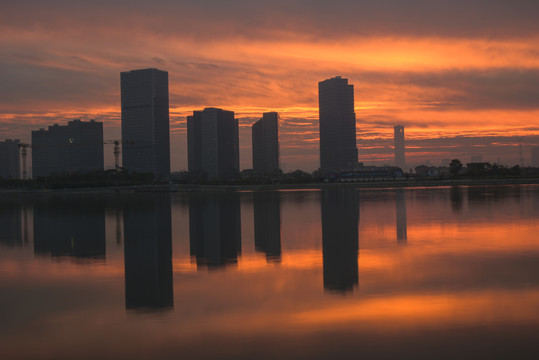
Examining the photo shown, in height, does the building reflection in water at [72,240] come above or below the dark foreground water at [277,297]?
above

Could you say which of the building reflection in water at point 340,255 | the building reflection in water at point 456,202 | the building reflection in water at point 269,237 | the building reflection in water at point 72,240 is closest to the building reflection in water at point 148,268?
the building reflection in water at point 72,240

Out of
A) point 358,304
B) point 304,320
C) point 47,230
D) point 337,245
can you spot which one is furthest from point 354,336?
point 47,230

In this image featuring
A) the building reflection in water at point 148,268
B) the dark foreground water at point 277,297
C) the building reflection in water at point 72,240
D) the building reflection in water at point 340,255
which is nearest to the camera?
the dark foreground water at point 277,297

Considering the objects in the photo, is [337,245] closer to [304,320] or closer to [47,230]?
[304,320]

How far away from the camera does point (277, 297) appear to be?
14703 millimetres

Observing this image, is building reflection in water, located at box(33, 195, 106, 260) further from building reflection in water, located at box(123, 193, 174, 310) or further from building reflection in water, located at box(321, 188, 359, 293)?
building reflection in water, located at box(321, 188, 359, 293)

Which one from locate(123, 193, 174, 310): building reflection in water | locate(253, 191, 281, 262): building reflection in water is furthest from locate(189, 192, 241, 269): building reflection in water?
locate(123, 193, 174, 310): building reflection in water

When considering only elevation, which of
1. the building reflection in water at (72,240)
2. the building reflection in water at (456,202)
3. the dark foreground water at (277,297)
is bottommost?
the dark foreground water at (277,297)

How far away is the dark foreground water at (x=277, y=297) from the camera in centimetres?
1060

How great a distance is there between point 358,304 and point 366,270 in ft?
15.7

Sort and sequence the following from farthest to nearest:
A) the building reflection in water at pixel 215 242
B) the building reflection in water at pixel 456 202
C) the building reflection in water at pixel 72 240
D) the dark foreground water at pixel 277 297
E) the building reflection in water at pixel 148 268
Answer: the building reflection in water at pixel 456 202
the building reflection in water at pixel 72 240
the building reflection in water at pixel 215 242
the building reflection in water at pixel 148 268
the dark foreground water at pixel 277 297

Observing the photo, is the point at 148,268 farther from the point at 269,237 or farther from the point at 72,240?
the point at 72,240

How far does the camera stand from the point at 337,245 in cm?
2436

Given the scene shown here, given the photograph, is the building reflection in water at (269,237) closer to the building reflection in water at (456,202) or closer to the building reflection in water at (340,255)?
the building reflection in water at (340,255)
